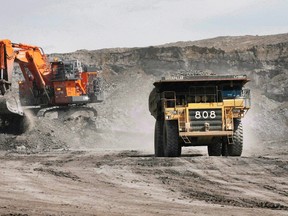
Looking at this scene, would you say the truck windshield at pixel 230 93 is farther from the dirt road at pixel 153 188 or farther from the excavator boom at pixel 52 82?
the excavator boom at pixel 52 82

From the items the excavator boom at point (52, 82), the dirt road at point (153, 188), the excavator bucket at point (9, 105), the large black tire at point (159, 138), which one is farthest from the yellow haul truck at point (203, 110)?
the excavator boom at point (52, 82)

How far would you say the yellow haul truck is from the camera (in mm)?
16953

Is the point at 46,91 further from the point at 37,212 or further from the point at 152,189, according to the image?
the point at 37,212

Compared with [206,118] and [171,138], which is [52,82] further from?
[206,118]

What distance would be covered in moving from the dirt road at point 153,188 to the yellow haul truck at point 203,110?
1.31 m

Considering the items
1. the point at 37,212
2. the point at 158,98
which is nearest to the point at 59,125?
the point at 158,98

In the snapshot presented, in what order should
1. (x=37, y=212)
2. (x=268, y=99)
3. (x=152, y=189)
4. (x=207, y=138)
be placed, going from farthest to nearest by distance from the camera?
1. (x=268, y=99)
2. (x=207, y=138)
3. (x=152, y=189)
4. (x=37, y=212)

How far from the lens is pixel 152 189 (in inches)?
420

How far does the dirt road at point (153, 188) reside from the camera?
8039 millimetres

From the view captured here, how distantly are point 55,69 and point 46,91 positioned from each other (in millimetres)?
1151

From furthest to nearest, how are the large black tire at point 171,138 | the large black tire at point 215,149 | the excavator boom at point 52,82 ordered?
the excavator boom at point 52,82
the large black tire at point 215,149
the large black tire at point 171,138

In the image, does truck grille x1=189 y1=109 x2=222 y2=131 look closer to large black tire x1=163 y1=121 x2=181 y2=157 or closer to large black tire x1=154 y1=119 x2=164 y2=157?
large black tire x1=163 y1=121 x2=181 y2=157

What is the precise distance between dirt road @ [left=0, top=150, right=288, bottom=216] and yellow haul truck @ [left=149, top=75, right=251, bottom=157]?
1310 millimetres

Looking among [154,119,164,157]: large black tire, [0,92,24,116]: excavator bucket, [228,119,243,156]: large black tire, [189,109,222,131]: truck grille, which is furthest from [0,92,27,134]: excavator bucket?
[228,119,243,156]: large black tire
